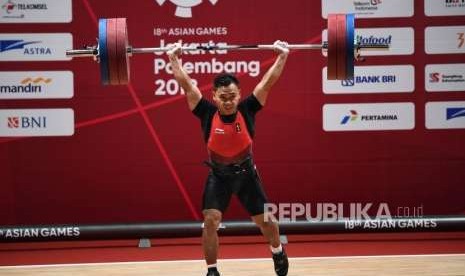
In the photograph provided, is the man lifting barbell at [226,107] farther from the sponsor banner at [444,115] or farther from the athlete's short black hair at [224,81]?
the sponsor banner at [444,115]

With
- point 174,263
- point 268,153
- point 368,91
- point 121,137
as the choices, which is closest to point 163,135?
point 121,137

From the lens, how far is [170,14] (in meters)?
6.26

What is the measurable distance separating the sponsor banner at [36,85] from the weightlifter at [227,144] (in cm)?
220

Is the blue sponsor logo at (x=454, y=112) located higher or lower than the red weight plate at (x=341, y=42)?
lower

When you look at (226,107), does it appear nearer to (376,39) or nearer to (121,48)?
(121,48)

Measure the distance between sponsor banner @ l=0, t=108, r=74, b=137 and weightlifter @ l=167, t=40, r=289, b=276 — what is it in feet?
7.31

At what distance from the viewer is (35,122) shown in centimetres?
628

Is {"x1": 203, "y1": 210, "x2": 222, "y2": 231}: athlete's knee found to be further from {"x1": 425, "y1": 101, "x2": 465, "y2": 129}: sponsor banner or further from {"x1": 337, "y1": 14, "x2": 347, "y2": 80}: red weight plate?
{"x1": 425, "y1": 101, "x2": 465, "y2": 129}: sponsor banner

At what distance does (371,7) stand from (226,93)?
2.52 metres

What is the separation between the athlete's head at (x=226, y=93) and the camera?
4.36 metres

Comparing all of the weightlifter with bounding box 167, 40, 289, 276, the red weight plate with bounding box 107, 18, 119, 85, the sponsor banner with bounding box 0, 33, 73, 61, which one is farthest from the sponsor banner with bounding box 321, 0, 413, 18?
the red weight plate with bounding box 107, 18, 119, 85

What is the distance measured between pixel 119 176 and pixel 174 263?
1395mm

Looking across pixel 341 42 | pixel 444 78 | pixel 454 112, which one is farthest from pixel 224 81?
pixel 454 112

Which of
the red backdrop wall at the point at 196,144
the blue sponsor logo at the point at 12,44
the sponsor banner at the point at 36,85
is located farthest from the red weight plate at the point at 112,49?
the blue sponsor logo at the point at 12,44
